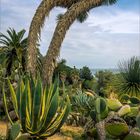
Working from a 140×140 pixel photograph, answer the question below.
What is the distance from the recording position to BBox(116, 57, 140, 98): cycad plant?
14.6 meters

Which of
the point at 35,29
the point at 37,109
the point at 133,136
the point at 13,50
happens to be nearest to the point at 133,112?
the point at 133,136

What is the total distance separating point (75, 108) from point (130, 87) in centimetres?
211

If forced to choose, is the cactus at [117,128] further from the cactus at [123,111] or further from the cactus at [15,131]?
the cactus at [15,131]

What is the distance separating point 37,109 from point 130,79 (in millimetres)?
7250

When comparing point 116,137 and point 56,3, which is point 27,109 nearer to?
point 116,137

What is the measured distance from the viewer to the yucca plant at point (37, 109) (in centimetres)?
795

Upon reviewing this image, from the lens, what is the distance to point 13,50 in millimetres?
29031

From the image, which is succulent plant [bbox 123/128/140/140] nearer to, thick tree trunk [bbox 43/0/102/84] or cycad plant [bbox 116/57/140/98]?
cycad plant [bbox 116/57/140/98]

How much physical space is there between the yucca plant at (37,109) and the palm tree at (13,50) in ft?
64.4

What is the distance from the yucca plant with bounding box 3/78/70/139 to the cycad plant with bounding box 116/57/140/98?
642cm

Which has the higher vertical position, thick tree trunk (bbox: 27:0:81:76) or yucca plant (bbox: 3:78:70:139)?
thick tree trunk (bbox: 27:0:81:76)

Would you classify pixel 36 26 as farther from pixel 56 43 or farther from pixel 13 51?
pixel 13 51

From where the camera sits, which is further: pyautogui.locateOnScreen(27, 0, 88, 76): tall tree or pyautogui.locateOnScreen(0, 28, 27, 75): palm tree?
pyautogui.locateOnScreen(0, 28, 27, 75): palm tree

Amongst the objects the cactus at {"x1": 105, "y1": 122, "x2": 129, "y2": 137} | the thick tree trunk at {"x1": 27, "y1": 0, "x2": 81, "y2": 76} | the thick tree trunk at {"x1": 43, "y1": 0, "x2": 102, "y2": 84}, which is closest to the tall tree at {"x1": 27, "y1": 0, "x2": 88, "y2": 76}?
the thick tree trunk at {"x1": 27, "y1": 0, "x2": 81, "y2": 76}
